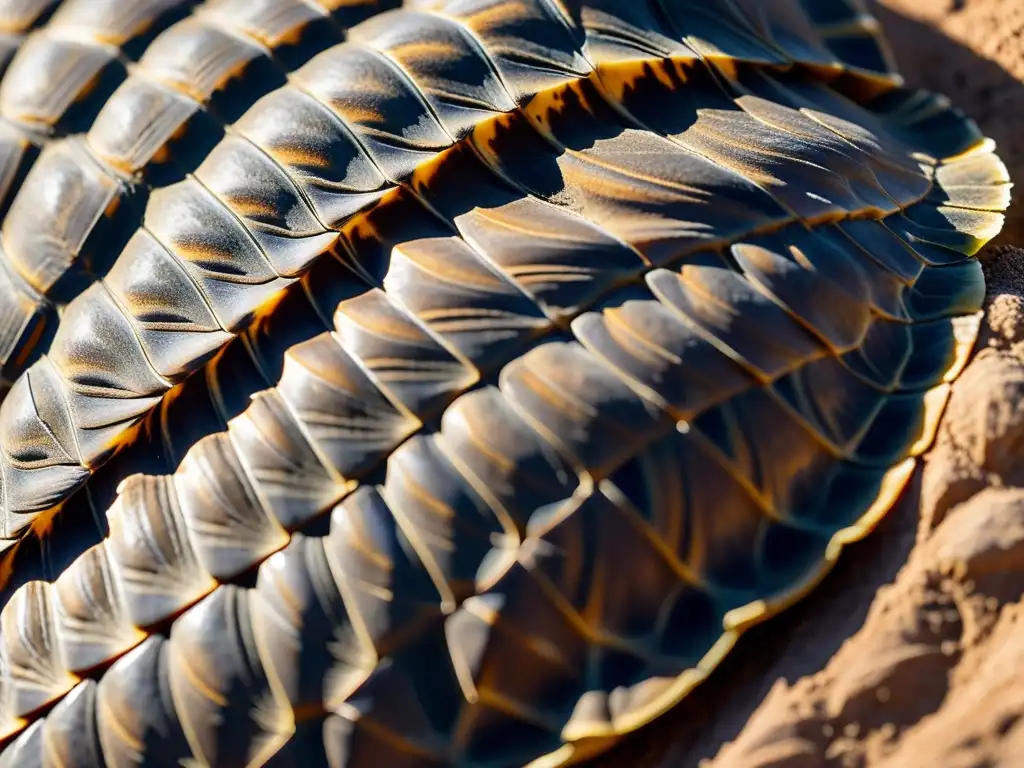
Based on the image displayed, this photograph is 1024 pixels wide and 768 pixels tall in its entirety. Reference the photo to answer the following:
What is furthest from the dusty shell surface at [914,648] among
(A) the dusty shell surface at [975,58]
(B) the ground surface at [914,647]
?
(A) the dusty shell surface at [975,58]

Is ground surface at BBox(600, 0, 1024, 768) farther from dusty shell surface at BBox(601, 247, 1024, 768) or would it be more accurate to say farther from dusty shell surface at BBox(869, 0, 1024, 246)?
dusty shell surface at BBox(869, 0, 1024, 246)

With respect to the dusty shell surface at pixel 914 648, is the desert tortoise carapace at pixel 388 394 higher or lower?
higher

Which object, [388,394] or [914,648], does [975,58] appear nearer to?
[914,648]

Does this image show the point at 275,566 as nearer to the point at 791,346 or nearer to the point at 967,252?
the point at 791,346

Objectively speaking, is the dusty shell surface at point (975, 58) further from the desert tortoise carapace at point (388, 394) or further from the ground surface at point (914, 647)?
the desert tortoise carapace at point (388, 394)

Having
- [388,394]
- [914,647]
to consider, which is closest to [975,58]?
[914,647]

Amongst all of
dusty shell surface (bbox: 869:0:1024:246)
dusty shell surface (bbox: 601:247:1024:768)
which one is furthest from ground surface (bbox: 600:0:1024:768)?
dusty shell surface (bbox: 869:0:1024:246)
